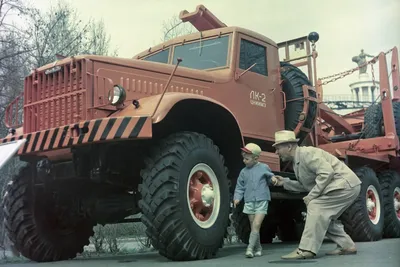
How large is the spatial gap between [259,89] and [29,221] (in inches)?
125

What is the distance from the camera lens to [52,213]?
5.86 metres

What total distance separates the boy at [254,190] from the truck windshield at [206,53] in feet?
5.01

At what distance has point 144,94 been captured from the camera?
17.6ft

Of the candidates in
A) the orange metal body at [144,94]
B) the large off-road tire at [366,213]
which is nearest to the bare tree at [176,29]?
the orange metal body at [144,94]

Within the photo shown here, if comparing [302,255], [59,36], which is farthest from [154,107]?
[59,36]

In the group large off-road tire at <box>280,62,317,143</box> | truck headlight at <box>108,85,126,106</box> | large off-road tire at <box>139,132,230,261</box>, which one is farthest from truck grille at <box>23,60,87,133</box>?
large off-road tire at <box>280,62,317,143</box>

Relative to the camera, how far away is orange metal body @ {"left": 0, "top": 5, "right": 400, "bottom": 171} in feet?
14.9

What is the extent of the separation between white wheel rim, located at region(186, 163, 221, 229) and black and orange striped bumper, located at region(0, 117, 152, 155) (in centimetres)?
69

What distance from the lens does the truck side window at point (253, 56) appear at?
646cm

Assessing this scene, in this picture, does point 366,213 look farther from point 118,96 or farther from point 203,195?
point 118,96

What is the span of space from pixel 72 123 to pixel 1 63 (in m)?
6.92

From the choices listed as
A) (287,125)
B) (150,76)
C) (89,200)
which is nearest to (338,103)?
(287,125)

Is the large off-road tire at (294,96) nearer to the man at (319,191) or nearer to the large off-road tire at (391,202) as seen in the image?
the large off-road tire at (391,202)

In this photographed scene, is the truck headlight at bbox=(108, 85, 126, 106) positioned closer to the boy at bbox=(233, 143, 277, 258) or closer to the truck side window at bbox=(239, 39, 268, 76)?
the boy at bbox=(233, 143, 277, 258)
